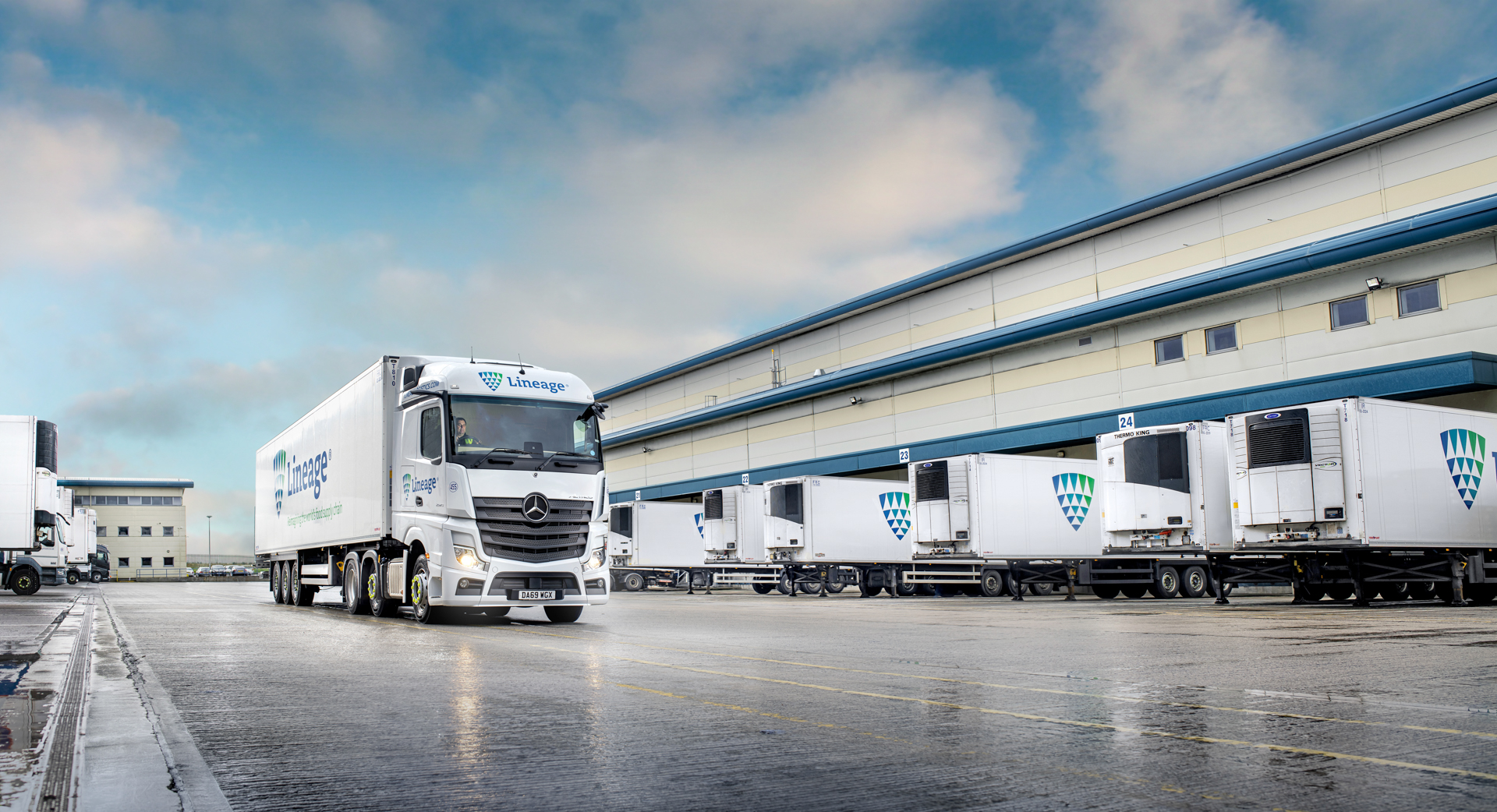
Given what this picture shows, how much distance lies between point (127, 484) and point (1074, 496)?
98.1 metres

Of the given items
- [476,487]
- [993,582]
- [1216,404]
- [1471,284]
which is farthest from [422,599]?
[1471,284]

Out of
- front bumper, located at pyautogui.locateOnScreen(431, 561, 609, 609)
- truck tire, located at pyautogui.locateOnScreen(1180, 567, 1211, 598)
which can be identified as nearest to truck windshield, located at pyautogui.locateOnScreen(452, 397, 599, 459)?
front bumper, located at pyautogui.locateOnScreen(431, 561, 609, 609)

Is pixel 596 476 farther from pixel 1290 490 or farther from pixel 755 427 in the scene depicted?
pixel 755 427

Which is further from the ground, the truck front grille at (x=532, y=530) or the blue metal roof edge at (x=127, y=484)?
the blue metal roof edge at (x=127, y=484)

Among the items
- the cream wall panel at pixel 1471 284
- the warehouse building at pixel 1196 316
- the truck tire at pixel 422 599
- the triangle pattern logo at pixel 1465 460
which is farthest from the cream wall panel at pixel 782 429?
the truck tire at pixel 422 599

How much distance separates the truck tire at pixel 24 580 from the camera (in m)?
31.8

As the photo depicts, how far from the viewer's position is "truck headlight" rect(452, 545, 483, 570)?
15609mm

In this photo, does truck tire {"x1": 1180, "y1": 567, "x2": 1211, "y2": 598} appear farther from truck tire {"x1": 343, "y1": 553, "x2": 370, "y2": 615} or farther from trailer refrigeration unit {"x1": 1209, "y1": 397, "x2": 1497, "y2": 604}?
truck tire {"x1": 343, "y1": 553, "x2": 370, "y2": 615}

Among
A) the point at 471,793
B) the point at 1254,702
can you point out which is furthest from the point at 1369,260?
the point at 471,793

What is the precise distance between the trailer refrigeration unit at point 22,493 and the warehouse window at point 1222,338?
31.9m

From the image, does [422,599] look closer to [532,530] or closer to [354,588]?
[532,530]

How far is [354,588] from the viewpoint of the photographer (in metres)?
20.0

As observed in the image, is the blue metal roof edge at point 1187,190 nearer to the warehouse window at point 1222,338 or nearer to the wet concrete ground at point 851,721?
the warehouse window at point 1222,338

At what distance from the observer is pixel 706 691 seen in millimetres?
7609
